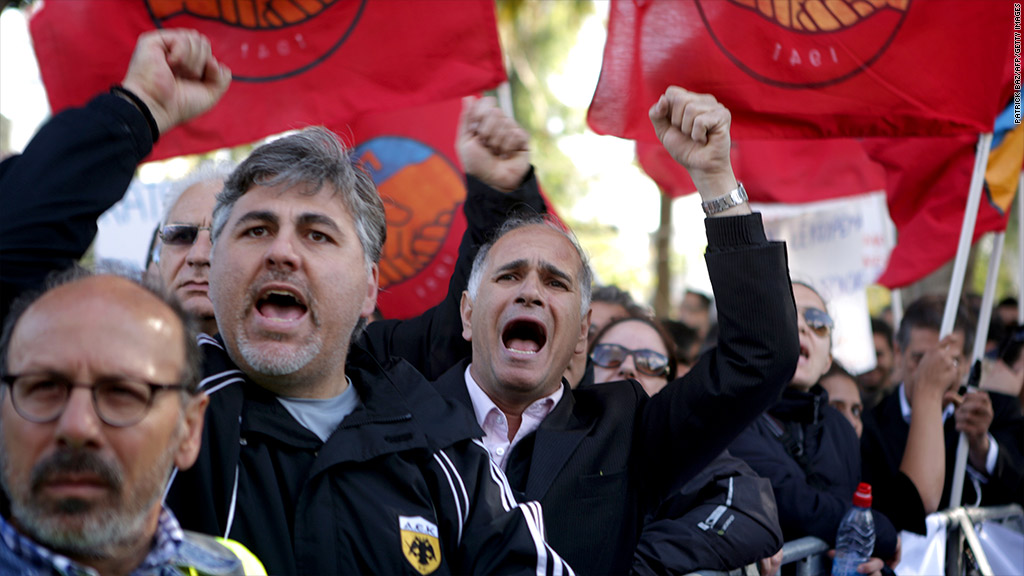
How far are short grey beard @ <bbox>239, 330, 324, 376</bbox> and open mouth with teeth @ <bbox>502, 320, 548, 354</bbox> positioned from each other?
944 millimetres

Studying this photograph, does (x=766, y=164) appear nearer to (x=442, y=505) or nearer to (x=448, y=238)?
(x=448, y=238)

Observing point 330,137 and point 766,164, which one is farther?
point 766,164

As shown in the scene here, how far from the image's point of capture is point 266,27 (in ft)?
16.1

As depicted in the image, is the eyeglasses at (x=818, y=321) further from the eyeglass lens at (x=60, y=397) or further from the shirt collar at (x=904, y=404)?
the eyeglass lens at (x=60, y=397)

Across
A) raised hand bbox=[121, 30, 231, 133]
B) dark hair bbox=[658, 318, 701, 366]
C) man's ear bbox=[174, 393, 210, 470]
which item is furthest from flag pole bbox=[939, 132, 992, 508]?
man's ear bbox=[174, 393, 210, 470]

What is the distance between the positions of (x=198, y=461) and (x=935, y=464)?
3352mm

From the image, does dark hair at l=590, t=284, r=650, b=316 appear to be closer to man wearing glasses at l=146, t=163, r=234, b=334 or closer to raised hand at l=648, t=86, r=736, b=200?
raised hand at l=648, t=86, r=736, b=200

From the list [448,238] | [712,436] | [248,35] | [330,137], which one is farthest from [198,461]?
[448,238]

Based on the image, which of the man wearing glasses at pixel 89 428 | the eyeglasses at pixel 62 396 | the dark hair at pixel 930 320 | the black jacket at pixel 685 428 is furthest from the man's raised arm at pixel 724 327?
the dark hair at pixel 930 320

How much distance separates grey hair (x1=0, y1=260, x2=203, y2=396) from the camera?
6.04 ft

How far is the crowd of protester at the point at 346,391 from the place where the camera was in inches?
68.7

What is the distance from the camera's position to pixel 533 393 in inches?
130

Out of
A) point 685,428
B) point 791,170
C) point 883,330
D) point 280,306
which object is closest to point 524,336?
point 685,428

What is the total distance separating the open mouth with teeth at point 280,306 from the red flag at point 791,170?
221 inches
